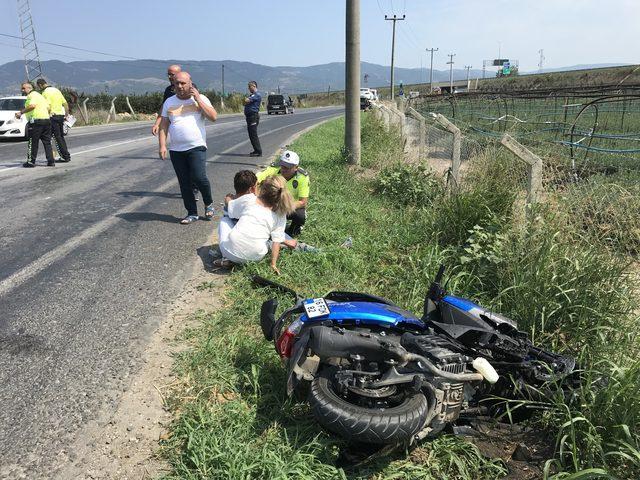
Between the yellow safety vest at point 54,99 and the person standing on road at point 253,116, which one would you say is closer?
the yellow safety vest at point 54,99

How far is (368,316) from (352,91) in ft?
28.2

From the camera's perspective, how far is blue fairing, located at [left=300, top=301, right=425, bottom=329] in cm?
266

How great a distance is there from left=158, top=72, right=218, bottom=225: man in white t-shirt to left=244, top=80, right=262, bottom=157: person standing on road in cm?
638

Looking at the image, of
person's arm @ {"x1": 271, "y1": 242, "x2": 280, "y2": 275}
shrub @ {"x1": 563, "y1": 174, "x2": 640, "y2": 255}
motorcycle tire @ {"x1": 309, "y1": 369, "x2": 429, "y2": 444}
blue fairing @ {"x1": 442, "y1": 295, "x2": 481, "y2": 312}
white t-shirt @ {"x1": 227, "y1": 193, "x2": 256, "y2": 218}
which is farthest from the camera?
white t-shirt @ {"x1": 227, "y1": 193, "x2": 256, "y2": 218}

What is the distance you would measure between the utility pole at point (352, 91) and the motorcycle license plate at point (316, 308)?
7934 mm

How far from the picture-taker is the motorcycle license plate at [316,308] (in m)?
2.67

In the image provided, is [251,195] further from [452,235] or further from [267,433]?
[267,433]

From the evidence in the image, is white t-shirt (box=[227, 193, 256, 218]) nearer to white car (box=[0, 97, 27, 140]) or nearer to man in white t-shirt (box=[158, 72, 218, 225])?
man in white t-shirt (box=[158, 72, 218, 225])

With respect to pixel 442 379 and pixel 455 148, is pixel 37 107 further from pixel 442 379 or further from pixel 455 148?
pixel 442 379

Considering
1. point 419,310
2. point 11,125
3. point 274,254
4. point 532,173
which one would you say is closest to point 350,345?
point 419,310

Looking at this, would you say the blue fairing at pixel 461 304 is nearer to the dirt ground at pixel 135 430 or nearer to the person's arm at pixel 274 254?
the dirt ground at pixel 135 430

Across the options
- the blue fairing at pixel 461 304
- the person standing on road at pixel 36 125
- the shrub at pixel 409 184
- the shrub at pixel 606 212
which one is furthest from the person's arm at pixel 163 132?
the person standing on road at pixel 36 125

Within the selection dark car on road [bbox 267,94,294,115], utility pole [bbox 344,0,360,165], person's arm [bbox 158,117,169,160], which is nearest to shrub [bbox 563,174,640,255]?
person's arm [bbox 158,117,169,160]

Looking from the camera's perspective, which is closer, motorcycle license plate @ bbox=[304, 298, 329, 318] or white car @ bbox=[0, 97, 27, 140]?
motorcycle license plate @ bbox=[304, 298, 329, 318]
